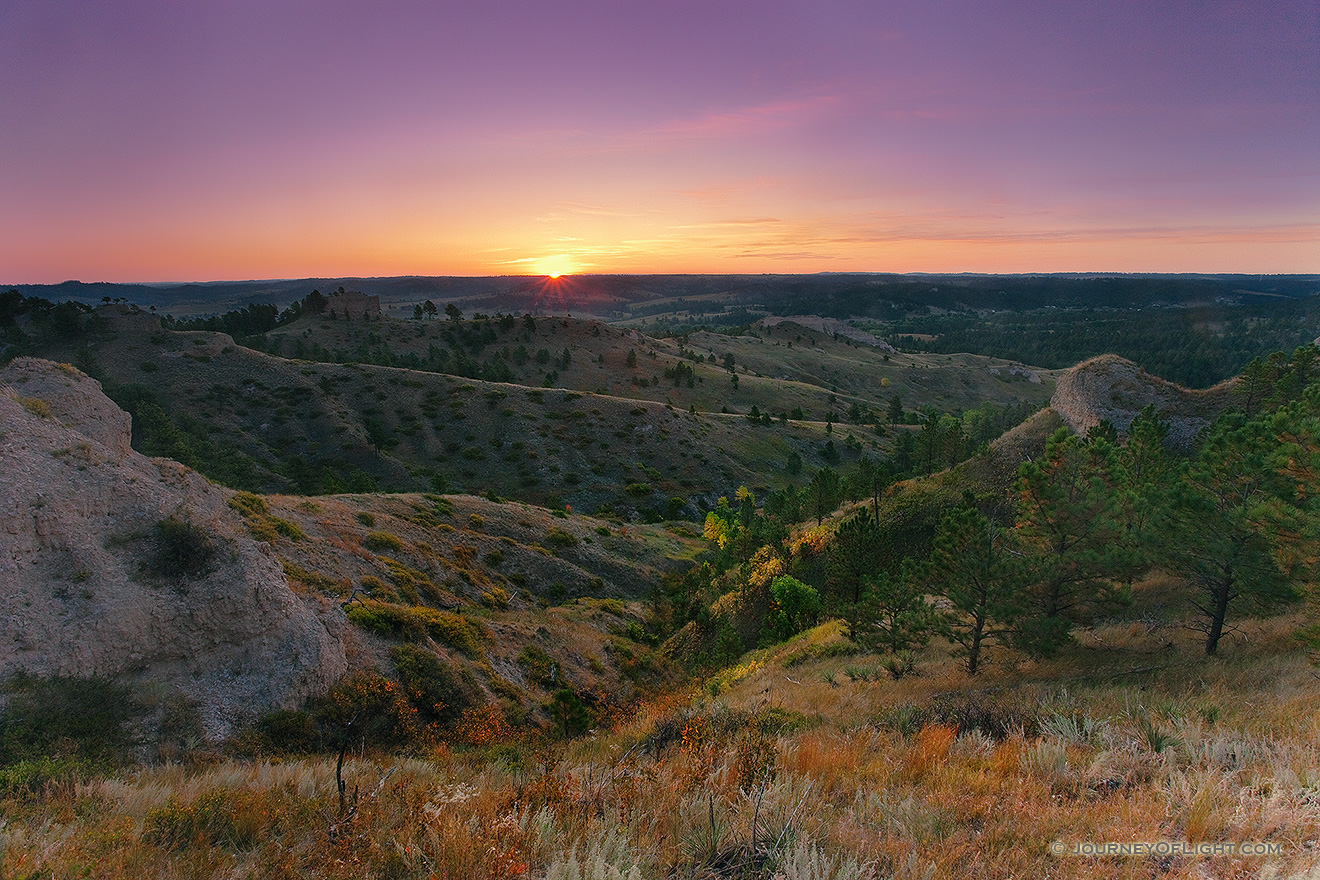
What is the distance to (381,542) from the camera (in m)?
27.7

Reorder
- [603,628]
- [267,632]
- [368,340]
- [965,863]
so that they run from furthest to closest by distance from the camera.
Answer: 1. [368,340]
2. [603,628]
3. [267,632]
4. [965,863]

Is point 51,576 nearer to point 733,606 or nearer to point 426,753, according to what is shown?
point 426,753

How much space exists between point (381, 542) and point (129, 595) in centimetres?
1309

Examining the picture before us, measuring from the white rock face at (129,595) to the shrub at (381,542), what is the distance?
9.24 meters

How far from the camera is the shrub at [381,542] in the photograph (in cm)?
2733

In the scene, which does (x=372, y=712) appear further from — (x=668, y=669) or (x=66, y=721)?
(x=668, y=669)

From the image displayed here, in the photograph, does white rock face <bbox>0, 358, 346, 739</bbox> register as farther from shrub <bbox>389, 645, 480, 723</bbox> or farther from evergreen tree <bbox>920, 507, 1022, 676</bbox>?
evergreen tree <bbox>920, 507, 1022, 676</bbox>

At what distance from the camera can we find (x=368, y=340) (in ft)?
409

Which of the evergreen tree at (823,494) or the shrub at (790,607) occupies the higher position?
the evergreen tree at (823,494)

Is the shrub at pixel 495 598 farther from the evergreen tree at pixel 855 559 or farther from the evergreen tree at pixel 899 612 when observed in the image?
the evergreen tree at pixel 899 612

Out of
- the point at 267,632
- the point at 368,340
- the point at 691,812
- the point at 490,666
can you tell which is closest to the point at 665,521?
the point at 490,666

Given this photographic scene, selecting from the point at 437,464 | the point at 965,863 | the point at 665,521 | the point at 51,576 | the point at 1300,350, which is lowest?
the point at 665,521

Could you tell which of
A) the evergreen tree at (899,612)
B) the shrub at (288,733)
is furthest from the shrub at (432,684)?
the evergreen tree at (899,612)

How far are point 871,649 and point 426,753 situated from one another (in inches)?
633
